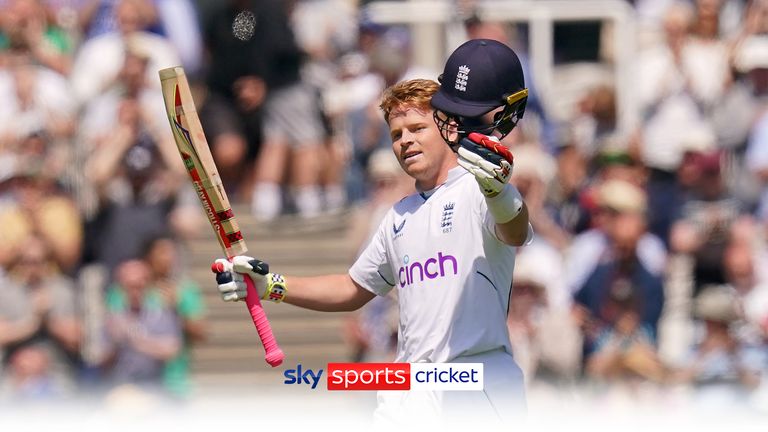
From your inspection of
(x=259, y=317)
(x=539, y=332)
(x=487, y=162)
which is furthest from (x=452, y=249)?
(x=539, y=332)

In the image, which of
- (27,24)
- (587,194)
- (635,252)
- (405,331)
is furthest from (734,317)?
(27,24)

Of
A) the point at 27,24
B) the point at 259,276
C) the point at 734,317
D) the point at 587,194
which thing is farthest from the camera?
the point at 27,24

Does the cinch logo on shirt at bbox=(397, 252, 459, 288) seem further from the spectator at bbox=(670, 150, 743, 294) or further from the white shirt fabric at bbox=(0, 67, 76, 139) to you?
the white shirt fabric at bbox=(0, 67, 76, 139)

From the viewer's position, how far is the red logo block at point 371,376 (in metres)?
6.01

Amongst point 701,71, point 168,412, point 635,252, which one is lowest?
point 168,412

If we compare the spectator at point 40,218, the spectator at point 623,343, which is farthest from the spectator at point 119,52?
the spectator at point 623,343

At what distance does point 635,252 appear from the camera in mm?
→ 9883

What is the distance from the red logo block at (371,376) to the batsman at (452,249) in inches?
1.6

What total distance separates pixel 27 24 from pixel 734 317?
5.18 m

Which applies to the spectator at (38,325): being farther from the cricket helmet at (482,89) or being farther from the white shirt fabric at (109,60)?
the cricket helmet at (482,89)

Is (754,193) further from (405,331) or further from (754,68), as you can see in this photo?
(405,331)

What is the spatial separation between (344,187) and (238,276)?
5.15 m

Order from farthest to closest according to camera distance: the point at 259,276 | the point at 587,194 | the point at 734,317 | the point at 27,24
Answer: the point at 27,24 → the point at 587,194 → the point at 734,317 → the point at 259,276

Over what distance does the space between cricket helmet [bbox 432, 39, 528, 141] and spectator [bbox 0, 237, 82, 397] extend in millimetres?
4842
